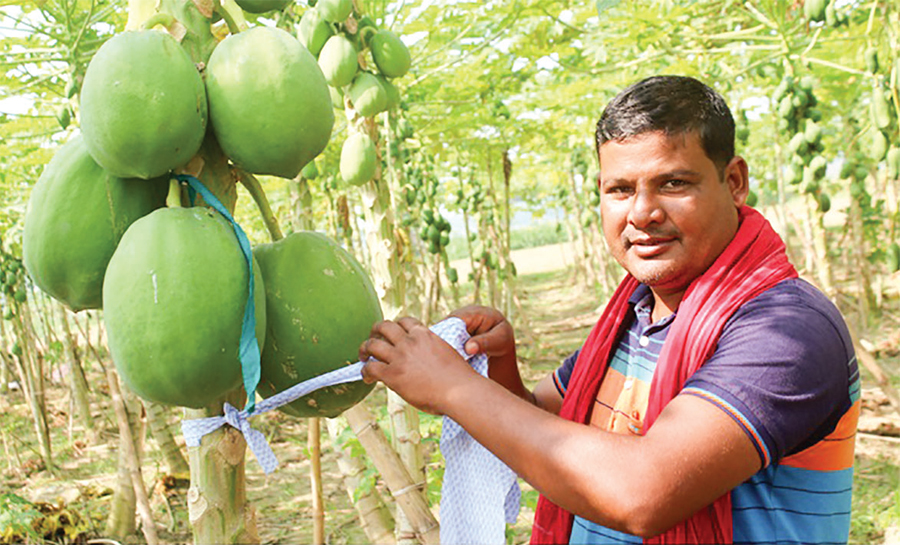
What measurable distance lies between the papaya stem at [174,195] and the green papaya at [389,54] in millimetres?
1373

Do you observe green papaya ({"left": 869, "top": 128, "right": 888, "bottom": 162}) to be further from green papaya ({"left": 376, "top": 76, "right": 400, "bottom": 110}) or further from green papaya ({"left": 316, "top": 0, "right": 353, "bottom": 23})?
green papaya ({"left": 316, "top": 0, "right": 353, "bottom": 23})

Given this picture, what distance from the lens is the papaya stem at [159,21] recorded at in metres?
0.99

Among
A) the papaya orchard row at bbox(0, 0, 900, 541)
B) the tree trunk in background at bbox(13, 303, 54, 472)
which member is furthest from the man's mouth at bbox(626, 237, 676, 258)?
the tree trunk in background at bbox(13, 303, 54, 472)

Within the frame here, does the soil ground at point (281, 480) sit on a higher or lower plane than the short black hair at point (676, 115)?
lower

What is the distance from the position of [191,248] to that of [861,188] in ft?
19.0

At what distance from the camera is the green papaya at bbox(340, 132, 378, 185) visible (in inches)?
90.5

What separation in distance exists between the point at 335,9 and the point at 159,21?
1.20 metres

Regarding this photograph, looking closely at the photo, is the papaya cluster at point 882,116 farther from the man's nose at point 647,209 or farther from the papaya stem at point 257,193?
the papaya stem at point 257,193

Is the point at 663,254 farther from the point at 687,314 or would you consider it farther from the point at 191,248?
the point at 191,248

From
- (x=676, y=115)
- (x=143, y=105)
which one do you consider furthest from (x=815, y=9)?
(x=143, y=105)


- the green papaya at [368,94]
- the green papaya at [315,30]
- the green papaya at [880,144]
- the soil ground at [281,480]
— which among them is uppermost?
the green papaya at [315,30]

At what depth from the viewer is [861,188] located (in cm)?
563

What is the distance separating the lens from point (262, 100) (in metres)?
0.99

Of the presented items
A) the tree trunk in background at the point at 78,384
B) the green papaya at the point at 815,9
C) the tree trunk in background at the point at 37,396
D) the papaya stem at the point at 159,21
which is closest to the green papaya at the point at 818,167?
the green papaya at the point at 815,9
